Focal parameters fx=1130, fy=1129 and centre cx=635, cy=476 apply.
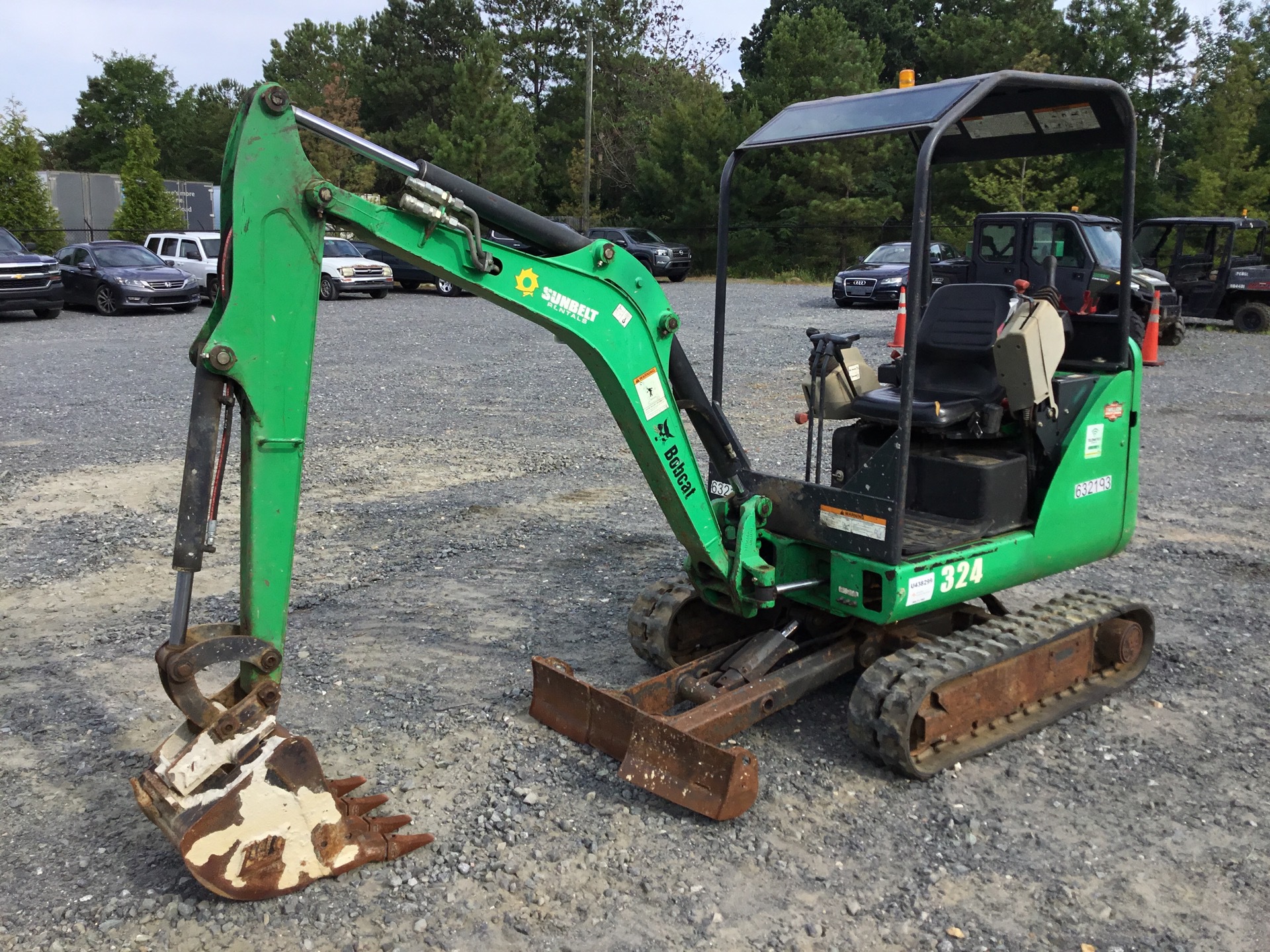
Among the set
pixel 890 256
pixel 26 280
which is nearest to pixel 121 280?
pixel 26 280

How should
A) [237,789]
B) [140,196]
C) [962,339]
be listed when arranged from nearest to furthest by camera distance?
[237,789]
[962,339]
[140,196]

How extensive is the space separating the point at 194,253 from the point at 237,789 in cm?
2407

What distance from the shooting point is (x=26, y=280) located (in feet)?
67.8

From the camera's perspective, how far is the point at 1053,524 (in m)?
5.13

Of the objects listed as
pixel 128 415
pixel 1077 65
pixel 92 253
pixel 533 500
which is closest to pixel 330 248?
pixel 92 253

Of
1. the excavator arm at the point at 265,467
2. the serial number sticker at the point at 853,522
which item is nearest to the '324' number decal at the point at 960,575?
the serial number sticker at the point at 853,522

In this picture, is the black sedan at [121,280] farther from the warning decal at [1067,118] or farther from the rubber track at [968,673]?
the rubber track at [968,673]

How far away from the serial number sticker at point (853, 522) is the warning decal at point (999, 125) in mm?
2127

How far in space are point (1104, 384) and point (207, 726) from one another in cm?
407

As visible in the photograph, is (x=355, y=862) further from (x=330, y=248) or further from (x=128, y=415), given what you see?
(x=330, y=248)

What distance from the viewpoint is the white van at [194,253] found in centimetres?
2484

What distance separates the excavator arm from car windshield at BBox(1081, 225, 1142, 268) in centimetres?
1320

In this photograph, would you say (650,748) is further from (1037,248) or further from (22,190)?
(22,190)

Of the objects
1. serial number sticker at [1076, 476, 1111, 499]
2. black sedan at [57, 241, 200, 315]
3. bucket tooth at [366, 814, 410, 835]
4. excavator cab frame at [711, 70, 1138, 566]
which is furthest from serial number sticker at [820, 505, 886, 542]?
black sedan at [57, 241, 200, 315]
